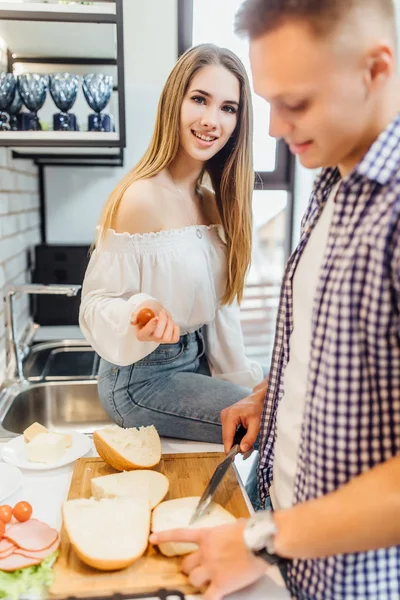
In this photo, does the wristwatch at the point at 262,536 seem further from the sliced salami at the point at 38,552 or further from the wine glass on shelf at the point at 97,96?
the wine glass on shelf at the point at 97,96

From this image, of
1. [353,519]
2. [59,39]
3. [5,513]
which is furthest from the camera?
[59,39]

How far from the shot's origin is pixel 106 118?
4.99ft

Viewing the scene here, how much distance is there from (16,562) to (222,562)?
29 cm

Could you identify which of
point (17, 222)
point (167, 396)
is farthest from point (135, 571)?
point (17, 222)

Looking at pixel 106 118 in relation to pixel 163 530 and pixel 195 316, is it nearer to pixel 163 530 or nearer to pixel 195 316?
pixel 195 316

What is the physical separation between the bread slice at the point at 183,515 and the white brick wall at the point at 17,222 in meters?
0.95

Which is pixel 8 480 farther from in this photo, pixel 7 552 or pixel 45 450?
pixel 7 552

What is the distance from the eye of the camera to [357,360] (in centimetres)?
61

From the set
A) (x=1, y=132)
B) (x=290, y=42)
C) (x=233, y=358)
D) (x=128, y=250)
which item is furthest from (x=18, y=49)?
(x=290, y=42)

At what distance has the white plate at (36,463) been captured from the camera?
1.06m

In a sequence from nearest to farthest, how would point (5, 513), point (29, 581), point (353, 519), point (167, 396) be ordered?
1. point (353, 519)
2. point (29, 581)
3. point (5, 513)
4. point (167, 396)

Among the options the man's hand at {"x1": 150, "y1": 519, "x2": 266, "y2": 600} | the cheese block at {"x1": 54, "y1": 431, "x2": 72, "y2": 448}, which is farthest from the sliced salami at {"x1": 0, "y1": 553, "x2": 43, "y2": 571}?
the cheese block at {"x1": 54, "y1": 431, "x2": 72, "y2": 448}

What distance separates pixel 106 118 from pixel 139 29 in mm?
770

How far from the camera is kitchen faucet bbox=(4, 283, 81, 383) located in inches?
62.8
